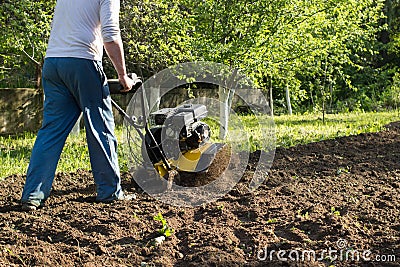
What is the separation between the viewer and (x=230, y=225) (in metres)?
4.21

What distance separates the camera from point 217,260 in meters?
3.39

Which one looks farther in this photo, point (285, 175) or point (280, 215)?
point (285, 175)

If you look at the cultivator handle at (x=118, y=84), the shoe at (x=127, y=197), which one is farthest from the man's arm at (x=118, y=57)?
the shoe at (x=127, y=197)

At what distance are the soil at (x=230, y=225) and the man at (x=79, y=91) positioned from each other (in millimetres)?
238

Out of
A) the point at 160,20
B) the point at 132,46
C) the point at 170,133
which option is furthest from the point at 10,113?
the point at 170,133

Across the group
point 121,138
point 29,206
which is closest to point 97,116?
point 29,206

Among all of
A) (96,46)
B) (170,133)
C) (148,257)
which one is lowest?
(148,257)

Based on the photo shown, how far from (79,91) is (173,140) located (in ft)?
3.20

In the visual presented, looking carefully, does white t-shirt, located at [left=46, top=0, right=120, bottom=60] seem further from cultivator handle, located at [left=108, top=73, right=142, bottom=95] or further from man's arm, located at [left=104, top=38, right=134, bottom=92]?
cultivator handle, located at [left=108, top=73, right=142, bottom=95]

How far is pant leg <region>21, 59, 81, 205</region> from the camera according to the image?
4.84 meters

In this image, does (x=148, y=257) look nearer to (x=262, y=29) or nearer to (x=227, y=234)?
(x=227, y=234)

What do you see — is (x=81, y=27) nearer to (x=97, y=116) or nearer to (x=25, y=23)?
(x=97, y=116)

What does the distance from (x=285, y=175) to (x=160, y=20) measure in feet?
13.5

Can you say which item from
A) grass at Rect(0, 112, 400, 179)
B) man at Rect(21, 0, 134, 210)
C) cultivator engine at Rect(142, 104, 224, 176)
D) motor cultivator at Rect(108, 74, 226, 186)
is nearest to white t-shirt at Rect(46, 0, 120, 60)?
man at Rect(21, 0, 134, 210)
